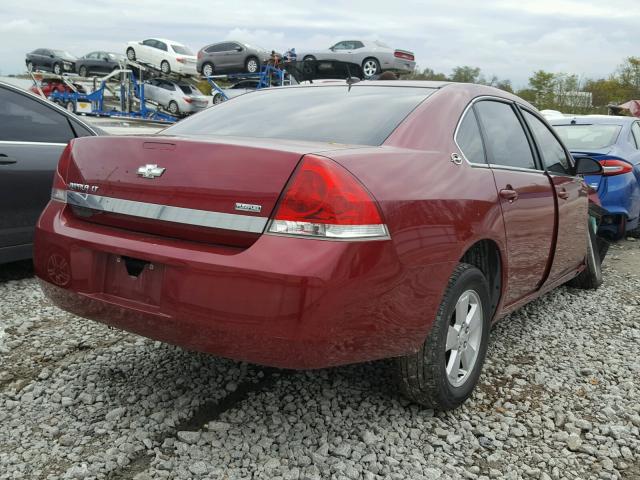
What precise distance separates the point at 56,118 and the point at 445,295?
147 inches

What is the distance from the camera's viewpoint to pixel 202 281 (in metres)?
2.21

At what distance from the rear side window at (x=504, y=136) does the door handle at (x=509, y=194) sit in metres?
0.16

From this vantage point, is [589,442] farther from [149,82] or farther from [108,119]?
[149,82]

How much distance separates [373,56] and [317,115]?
1977 cm

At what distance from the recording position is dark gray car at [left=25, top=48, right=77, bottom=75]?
32.5 metres

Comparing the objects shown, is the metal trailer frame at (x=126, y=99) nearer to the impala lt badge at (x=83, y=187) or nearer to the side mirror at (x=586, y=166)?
→ the side mirror at (x=586, y=166)

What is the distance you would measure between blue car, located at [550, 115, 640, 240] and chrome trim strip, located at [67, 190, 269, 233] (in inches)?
197

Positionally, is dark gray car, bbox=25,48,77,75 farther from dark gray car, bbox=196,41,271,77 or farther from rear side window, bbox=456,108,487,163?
rear side window, bbox=456,108,487,163

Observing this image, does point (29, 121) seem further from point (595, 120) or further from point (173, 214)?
point (595, 120)

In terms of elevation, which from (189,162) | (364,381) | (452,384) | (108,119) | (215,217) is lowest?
(108,119)

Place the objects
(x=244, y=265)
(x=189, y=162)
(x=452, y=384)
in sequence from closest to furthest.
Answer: (x=244, y=265) → (x=189, y=162) → (x=452, y=384)

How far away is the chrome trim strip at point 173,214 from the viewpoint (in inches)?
87.1

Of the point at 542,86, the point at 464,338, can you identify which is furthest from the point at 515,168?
the point at 542,86

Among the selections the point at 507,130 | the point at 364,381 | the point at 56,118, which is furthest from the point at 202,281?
the point at 56,118
